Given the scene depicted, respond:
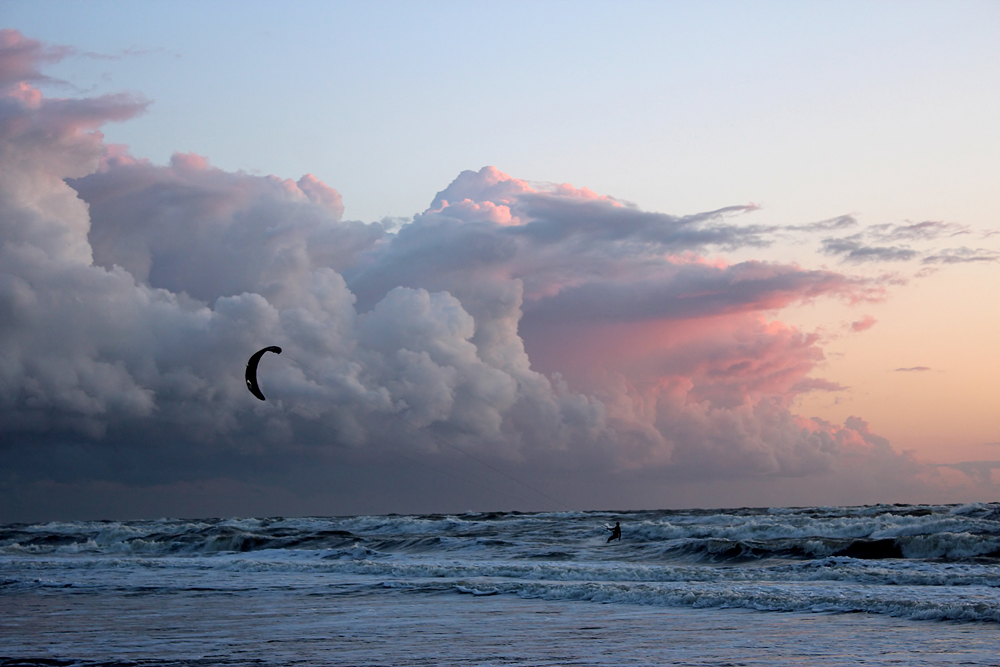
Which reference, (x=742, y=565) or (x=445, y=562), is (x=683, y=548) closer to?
(x=742, y=565)

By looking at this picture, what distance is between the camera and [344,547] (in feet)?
111

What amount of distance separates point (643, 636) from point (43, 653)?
8609mm

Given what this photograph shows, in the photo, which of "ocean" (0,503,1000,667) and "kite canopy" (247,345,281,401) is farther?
"kite canopy" (247,345,281,401)

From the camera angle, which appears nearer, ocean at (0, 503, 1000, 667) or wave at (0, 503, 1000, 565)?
ocean at (0, 503, 1000, 667)

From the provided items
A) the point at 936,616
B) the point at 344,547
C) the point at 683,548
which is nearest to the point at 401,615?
the point at 936,616

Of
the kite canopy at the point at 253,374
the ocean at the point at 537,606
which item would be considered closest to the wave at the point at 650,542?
the ocean at the point at 537,606

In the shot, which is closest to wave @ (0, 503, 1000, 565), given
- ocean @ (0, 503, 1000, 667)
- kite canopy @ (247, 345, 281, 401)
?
ocean @ (0, 503, 1000, 667)

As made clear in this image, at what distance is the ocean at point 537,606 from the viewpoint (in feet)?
37.9

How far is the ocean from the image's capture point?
1156 centimetres

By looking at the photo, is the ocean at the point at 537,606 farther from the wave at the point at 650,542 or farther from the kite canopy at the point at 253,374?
the kite canopy at the point at 253,374

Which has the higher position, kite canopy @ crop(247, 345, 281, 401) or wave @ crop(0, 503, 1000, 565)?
kite canopy @ crop(247, 345, 281, 401)

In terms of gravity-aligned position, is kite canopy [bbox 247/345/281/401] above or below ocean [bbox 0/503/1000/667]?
above

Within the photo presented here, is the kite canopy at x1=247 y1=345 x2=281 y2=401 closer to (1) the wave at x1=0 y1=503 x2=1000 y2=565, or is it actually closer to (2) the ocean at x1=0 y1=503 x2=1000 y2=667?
(2) the ocean at x1=0 y1=503 x2=1000 y2=667

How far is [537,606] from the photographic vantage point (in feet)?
54.1
